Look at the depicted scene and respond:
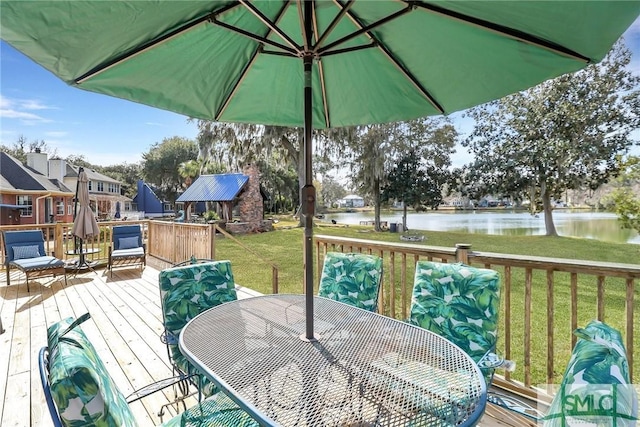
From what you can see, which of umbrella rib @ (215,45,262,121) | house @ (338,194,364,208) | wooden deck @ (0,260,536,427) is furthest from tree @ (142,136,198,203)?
umbrella rib @ (215,45,262,121)

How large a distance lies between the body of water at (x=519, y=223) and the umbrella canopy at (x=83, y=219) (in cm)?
1789

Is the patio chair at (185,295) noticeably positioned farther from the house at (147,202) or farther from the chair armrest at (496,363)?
the house at (147,202)

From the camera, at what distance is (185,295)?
2.11 meters

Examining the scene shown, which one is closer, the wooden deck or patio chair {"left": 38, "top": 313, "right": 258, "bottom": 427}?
patio chair {"left": 38, "top": 313, "right": 258, "bottom": 427}

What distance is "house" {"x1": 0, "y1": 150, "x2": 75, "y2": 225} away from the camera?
15.2m

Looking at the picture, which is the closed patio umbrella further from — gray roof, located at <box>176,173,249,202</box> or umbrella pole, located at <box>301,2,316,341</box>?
gray roof, located at <box>176,173,249,202</box>

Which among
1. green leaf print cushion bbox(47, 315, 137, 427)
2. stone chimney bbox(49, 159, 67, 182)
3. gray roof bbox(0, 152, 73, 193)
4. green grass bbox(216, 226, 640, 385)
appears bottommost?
green grass bbox(216, 226, 640, 385)

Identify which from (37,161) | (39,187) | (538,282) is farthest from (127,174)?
(538,282)

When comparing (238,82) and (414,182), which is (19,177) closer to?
(238,82)

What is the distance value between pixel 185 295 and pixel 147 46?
1.52 meters

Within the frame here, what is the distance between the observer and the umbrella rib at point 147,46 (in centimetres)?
166

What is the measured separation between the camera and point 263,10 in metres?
1.87

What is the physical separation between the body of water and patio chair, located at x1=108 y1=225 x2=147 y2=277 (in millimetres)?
17052

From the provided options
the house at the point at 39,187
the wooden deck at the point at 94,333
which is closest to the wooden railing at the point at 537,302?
the wooden deck at the point at 94,333
